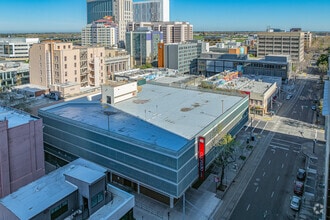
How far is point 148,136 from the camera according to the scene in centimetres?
3428

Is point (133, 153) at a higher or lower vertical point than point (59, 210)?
higher

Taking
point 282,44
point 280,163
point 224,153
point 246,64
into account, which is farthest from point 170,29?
point 224,153

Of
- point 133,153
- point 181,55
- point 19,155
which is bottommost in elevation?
point 133,153

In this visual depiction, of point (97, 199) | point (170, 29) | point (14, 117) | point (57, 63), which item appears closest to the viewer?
point (97, 199)

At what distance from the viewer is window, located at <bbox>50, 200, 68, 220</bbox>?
22.0 meters

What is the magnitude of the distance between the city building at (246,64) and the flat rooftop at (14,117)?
8574 cm

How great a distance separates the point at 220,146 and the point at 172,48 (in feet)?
269

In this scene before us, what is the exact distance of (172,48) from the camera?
116m

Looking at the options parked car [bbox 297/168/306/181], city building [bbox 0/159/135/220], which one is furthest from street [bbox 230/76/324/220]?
city building [bbox 0/159/135/220]

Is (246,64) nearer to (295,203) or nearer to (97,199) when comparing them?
(295,203)

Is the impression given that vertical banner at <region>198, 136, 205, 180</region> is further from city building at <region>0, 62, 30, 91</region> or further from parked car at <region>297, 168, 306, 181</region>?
city building at <region>0, 62, 30, 91</region>

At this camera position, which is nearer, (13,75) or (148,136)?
(148,136)

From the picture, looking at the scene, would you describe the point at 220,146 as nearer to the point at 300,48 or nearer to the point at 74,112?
the point at 74,112

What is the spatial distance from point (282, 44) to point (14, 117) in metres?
142
